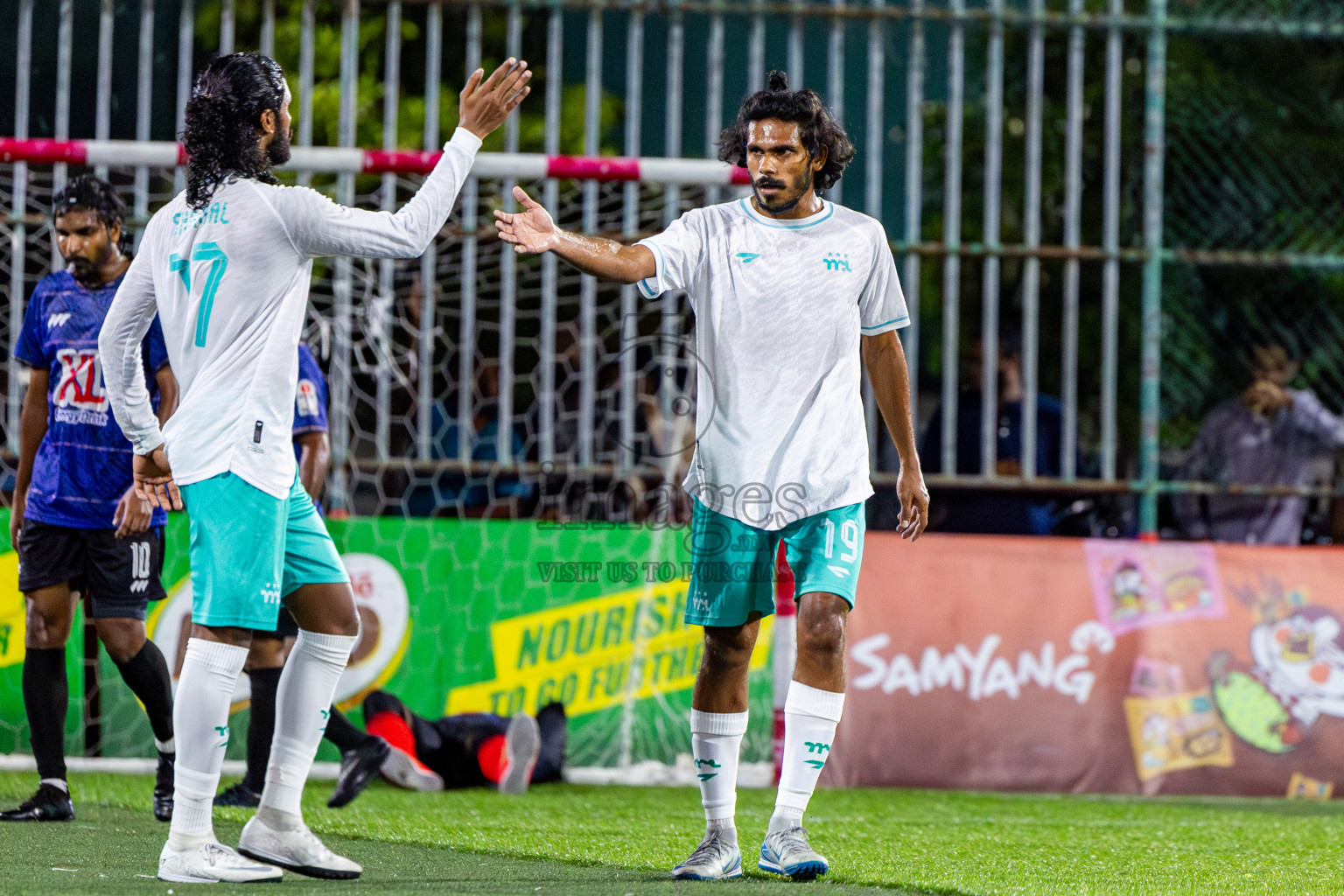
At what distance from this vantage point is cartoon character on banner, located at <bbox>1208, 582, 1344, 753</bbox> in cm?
782

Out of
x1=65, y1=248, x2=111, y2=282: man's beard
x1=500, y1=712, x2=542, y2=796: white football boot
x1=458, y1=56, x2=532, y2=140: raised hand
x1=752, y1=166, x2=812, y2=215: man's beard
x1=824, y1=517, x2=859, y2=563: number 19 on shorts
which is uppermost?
x1=458, y1=56, x2=532, y2=140: raised hand

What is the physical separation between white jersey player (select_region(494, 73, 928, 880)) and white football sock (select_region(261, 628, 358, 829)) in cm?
96

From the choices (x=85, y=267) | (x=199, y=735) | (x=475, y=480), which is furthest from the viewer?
(x=475, y=480)

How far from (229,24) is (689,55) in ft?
7.90

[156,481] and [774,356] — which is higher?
[774,356]

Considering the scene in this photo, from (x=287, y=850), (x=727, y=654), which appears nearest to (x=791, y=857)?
(x=727, y=654)

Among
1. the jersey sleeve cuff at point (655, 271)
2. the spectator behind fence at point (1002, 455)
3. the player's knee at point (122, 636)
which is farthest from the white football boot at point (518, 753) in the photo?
the jersey sleeve cuff at point (655, 271)

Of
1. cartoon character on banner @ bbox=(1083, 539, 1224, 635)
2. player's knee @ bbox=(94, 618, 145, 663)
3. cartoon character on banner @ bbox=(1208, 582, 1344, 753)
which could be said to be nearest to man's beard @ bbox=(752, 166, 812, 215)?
player's knee @ bbox=(94, 618, 145, 663)

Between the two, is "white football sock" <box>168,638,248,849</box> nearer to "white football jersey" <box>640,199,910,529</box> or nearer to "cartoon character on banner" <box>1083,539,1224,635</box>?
"white football jersey" <box>640,199,910,529</box>

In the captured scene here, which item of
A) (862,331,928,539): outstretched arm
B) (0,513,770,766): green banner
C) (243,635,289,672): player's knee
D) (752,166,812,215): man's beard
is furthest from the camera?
(0,513,770,766): green banner

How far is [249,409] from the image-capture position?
4027mm

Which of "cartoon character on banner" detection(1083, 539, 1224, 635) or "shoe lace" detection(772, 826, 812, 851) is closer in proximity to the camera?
"shoe lace" detection(772, 826, 812, 851)

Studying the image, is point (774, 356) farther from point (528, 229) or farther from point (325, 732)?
point (325, 732)

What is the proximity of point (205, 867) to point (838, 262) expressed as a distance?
2.20m
